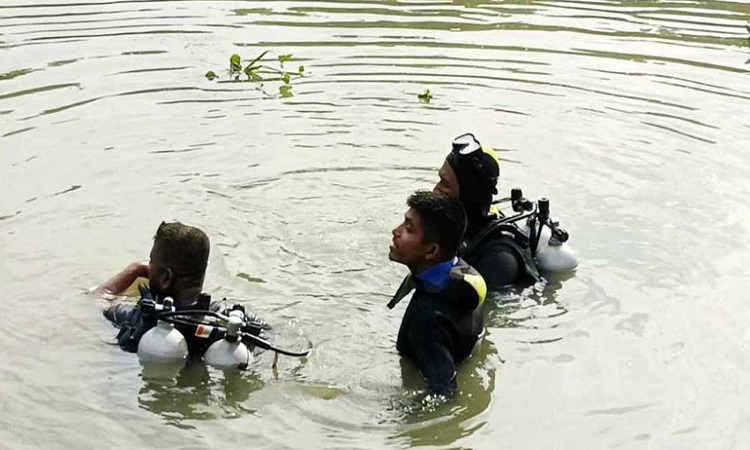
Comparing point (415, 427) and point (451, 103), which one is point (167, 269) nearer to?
point (415, 427)

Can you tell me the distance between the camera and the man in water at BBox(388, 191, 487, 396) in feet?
19.1

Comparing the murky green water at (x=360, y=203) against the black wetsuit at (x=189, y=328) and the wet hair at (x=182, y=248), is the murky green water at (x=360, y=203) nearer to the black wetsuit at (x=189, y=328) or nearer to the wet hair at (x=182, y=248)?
the black wetsuit at (x=189, y=328)

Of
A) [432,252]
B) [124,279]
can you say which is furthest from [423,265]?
[124,279]

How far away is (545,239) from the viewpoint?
24.7 ft

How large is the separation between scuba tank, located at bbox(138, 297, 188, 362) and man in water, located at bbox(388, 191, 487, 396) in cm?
119

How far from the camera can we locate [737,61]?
12.6 meters

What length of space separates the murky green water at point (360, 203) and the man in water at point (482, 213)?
20cm

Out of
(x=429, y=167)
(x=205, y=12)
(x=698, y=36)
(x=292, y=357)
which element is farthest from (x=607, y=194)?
(x=205, y=12)

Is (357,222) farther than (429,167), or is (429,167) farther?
(429,167)

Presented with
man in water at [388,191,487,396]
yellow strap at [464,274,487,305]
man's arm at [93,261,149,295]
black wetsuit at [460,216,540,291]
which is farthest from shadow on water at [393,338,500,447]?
man's arm at [93,261,149,295]

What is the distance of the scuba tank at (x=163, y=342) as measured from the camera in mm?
5930

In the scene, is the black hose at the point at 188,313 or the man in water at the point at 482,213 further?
the man in water at the point at 482,213

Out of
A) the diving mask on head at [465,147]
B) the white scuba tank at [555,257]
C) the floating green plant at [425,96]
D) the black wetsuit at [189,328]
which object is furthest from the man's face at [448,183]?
the floating green plant at [425,96]

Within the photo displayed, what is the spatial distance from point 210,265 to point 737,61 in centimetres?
749
